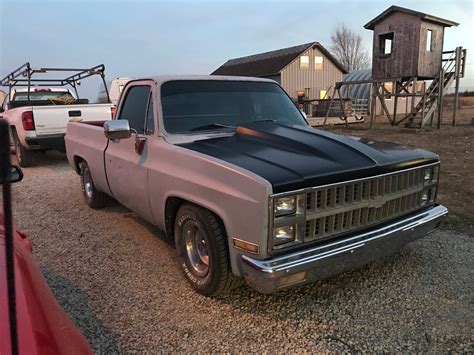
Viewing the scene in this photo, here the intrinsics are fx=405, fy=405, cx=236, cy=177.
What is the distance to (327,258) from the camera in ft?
9.30

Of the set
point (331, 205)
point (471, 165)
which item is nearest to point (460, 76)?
point (471, 165)

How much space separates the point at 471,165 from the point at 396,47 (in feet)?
39.7

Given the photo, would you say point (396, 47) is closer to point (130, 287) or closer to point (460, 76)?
point (460, 76)

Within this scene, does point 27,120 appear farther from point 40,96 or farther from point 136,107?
point 136,107

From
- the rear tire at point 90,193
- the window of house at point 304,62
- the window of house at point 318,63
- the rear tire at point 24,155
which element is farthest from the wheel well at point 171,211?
the window of house at point 318,63

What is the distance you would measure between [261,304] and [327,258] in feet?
2.61

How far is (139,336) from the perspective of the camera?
2.90 m

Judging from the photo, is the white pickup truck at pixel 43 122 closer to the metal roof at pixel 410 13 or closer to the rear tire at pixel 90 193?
the rear tire at pixel 90 193

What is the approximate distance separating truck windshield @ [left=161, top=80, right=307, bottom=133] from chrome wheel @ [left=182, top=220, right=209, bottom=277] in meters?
1.00

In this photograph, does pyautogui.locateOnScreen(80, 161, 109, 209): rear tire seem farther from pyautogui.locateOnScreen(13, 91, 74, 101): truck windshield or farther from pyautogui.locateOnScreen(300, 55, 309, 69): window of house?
pyautogui.locateOnScreen(300, 55, 309, 69): window of house

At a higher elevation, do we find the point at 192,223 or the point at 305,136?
the point at 305,136

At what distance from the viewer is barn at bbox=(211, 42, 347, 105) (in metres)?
32.8

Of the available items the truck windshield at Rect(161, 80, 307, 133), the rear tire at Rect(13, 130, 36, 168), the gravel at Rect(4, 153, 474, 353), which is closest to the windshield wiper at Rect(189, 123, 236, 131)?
the truck windshield at Rect(161, 80, 307, 133)

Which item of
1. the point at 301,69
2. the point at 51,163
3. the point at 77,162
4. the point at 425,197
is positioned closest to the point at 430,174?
the point at 425,197
